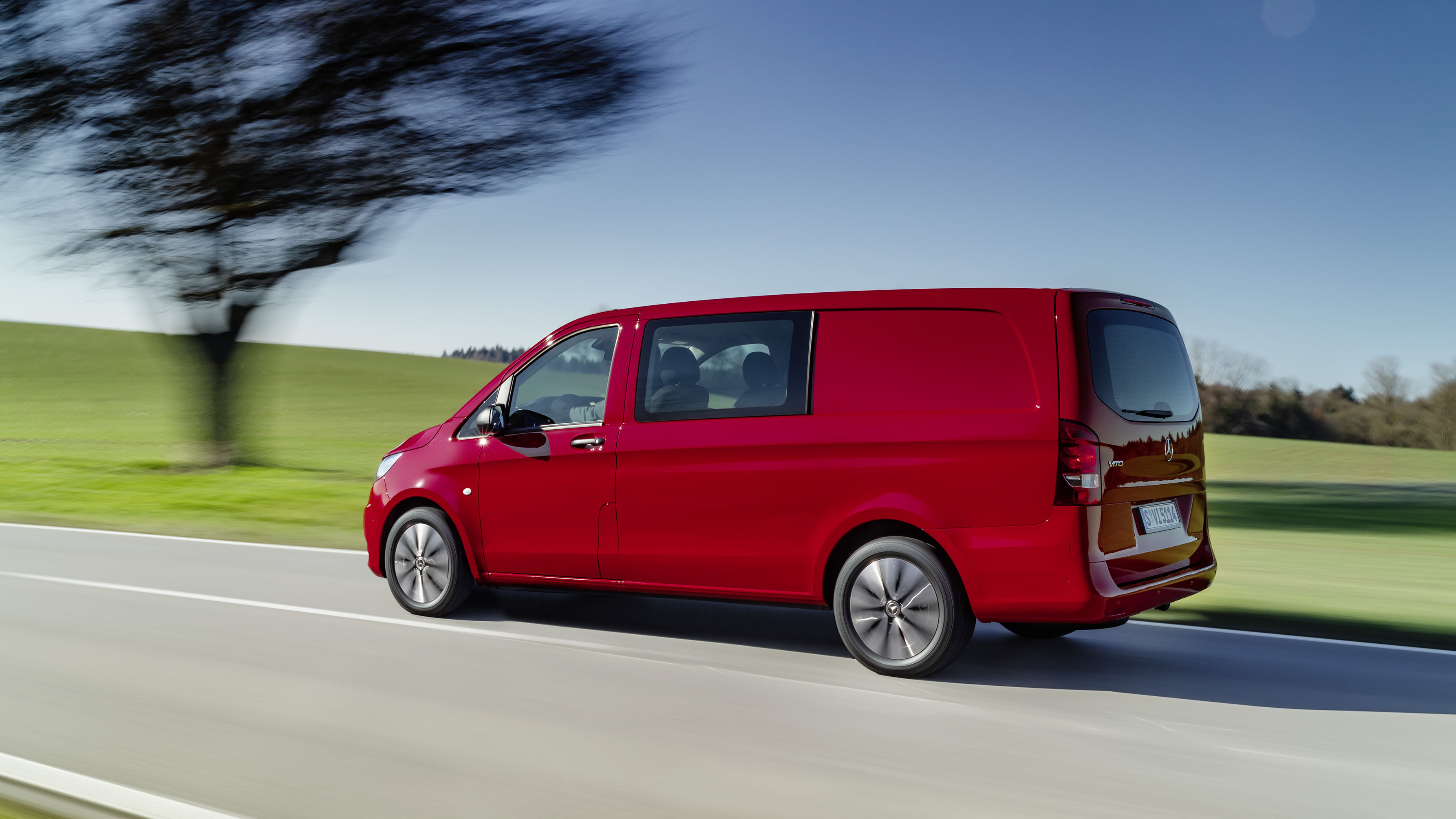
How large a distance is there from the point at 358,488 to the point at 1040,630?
14637 millimetres

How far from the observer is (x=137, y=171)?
20.6 m

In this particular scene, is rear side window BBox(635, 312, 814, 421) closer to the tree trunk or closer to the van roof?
the van roof

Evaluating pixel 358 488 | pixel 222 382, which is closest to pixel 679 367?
pixel 358 488

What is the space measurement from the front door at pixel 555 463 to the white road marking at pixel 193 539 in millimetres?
3618

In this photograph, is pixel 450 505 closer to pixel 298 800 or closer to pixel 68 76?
pixel 298 800

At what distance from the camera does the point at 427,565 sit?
7125mm

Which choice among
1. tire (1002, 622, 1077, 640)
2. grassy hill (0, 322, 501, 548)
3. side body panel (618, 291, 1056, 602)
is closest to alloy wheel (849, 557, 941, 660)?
side body panel (618, 291, 1056, 602)

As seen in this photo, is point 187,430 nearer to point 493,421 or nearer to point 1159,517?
point 493,421

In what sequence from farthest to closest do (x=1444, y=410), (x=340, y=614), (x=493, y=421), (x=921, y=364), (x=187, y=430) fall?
1. (x=1444, y=410)
2. (x=187, y=430)
3. (x=340, y=614)
4. (x=493, y=421)
5. (x=921, y=364)

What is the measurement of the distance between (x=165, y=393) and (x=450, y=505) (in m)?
53.1

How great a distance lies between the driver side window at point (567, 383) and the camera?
6617 mm

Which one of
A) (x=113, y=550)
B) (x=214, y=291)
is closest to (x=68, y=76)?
(x=214, y=291)

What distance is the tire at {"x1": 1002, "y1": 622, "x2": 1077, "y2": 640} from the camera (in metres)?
6.42

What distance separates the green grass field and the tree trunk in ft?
1.95
